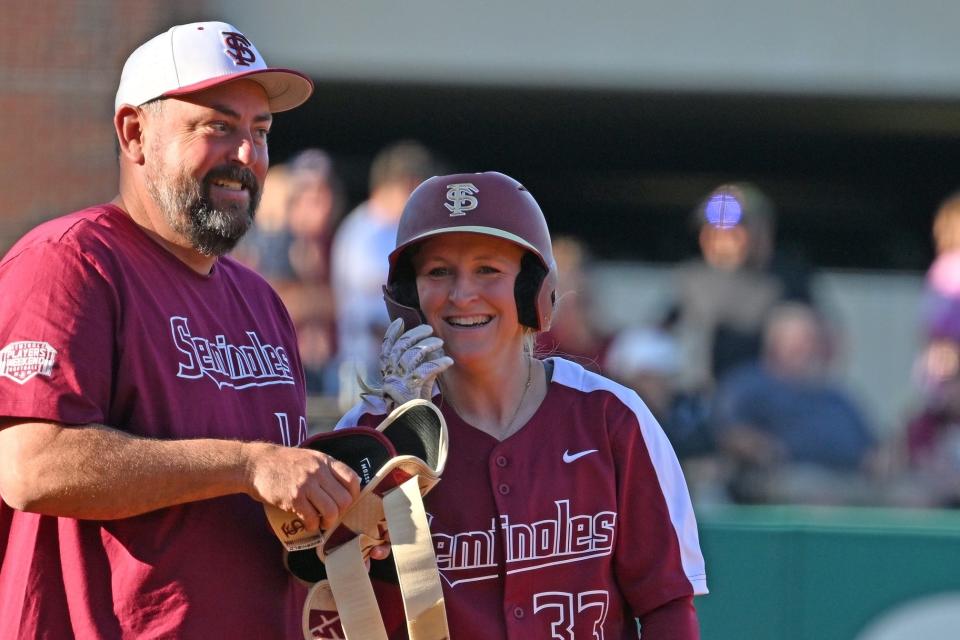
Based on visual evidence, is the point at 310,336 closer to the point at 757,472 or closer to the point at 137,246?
the point at 757,472

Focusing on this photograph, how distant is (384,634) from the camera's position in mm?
3338

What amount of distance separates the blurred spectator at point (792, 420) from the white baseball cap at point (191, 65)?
4690 millimetres

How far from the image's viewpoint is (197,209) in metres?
3.38

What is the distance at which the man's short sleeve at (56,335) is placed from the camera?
2996mm

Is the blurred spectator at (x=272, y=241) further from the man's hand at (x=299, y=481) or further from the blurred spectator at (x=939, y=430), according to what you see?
the man's hand at (x=299, y=481)

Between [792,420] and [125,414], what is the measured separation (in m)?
5.27

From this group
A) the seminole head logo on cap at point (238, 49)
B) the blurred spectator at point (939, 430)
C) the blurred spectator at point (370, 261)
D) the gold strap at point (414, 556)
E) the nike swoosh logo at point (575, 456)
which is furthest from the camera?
the blurred spectator at point (370, 261)

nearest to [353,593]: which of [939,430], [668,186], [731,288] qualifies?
[731,288]

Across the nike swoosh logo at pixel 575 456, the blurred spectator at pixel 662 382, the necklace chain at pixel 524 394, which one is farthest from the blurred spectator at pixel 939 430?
the nike swoosh logo at pixel 575 456

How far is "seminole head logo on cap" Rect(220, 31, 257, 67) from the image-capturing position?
3416mm

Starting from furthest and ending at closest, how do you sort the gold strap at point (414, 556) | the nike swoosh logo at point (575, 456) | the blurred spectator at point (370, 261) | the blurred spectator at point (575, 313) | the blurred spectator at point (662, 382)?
the blurred spectator at point (575, 313) → the blurred spectator at point (370, 261) → the blurred spectator at point (662, 382) → the nike swoosh logo at point (575, 456) → the gold strap at point (414, 556)

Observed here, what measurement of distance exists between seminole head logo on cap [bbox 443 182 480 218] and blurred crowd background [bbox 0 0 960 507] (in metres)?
0.68

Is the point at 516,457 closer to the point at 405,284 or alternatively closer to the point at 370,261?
the point at 405,284

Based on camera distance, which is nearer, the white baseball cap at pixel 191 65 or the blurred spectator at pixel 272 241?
the white baseball cap at pixel 191 65
